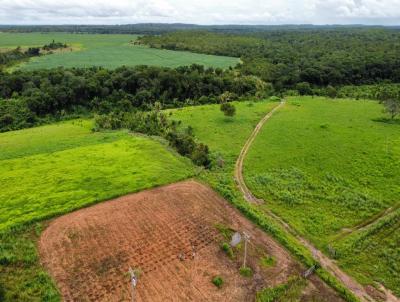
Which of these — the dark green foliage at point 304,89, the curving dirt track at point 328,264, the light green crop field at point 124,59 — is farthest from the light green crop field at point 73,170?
the light green crop field at point 124,59

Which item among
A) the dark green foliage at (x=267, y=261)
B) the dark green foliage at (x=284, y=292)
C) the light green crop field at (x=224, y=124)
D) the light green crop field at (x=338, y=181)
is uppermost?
the dark green foliage at (x=284, y=292)

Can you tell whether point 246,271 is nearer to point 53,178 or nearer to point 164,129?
point 53,178

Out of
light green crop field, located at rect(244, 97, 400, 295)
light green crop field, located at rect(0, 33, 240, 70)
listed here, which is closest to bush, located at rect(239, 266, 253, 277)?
light green crop field, located at rect(244, 97, 400, 295)

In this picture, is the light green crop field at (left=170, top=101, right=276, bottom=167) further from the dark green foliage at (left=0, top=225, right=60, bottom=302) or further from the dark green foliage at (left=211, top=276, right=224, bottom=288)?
the dark green foliage at (left=0, top=225, right=60, bottom=302)

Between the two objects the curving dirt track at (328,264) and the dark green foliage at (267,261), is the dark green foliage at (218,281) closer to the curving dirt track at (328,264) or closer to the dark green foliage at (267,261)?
the dark green foliage at (267,261)

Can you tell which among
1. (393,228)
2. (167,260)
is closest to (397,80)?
(393,228)

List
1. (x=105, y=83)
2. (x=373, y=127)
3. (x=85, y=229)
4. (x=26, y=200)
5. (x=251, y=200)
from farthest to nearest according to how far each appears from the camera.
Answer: (x=105, y=83)
(x=373, y=127)
(x=251, y=200)
(x=26, y=200)
(x=85, y=229)

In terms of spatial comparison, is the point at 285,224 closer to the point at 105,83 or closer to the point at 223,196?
the point at 223,196
